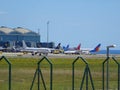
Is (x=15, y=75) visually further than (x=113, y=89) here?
Yes

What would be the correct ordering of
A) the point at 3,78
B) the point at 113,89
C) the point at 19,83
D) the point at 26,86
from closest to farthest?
the point at 113,89 → the point at 26,86 → the point at 19,83 → the point at 3,78

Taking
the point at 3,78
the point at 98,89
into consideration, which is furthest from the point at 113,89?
the point at 3,78

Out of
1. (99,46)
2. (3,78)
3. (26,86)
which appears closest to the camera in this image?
(26,86)

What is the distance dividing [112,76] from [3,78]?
33.8 feet

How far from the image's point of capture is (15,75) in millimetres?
39125

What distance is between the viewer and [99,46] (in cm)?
17825

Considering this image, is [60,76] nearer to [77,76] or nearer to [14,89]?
[77,76]

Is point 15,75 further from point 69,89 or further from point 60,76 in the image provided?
point 69,89

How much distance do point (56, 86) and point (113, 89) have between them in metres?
4.78

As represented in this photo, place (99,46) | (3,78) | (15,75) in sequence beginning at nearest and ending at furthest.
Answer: (3,78)
(15,75)
(99,46)

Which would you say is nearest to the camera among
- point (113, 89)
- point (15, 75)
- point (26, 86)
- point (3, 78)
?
point (113, 89)

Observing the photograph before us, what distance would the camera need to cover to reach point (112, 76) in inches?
1588

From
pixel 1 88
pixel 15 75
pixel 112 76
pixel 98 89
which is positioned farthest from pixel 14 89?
pixel 112 76

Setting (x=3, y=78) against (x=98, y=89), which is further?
(x=3, y=78)
